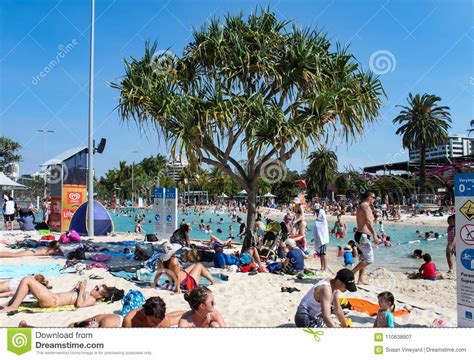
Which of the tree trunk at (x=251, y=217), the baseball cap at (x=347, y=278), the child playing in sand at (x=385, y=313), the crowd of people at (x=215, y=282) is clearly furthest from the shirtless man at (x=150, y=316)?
the tree trunk at (x=251, y=217)

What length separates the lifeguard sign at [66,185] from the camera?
16016 mm

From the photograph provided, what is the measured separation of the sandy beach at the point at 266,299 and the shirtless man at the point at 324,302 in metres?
0.66

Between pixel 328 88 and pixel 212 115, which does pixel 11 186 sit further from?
pixel 328 88

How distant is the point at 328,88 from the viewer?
10.4 meters

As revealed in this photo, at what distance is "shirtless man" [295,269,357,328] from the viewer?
4535 mm

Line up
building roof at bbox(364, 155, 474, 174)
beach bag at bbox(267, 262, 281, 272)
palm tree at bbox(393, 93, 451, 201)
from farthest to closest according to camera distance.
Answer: building roof at bbox(364, 155, 474, 174)
palm tree at bbox(393, 93, 451, 201)
beach bag at bbox(267, 262, 281, 272)

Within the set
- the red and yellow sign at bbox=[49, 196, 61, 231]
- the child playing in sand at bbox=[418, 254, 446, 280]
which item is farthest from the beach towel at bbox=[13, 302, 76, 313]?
the red and yellow sign at bbox=[49, 196, 61, 231]

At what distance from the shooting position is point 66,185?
15961mm

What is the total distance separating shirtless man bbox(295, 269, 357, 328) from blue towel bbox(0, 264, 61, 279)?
527cm

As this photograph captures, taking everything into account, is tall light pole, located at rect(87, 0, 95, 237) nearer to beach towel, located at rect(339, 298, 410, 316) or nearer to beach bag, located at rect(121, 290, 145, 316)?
beach bag, located at rect(121, 290, 145, 316)

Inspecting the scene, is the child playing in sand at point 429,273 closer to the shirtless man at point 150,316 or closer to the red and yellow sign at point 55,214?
the shirtless man at point 150,316

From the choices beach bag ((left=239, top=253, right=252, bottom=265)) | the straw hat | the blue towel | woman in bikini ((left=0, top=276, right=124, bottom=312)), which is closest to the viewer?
woman in bikini ((left=0, top=276, right=124, bottom=312))
